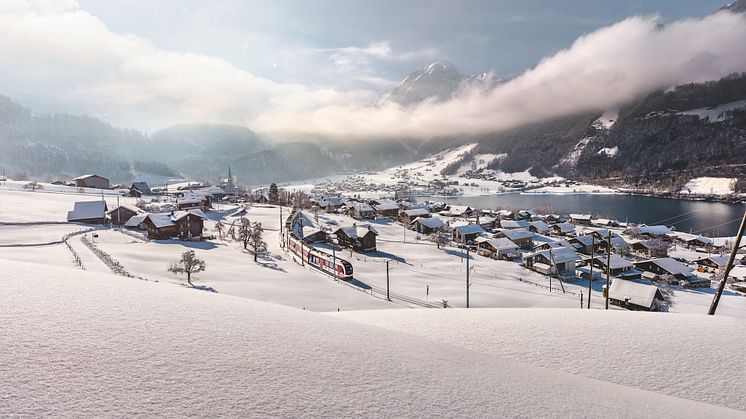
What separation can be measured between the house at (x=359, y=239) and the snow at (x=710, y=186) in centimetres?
15113

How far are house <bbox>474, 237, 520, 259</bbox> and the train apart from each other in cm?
2674

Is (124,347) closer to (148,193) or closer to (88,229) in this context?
(88,229)

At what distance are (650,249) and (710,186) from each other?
429 ft

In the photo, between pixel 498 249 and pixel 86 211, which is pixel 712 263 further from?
pixel 86 211

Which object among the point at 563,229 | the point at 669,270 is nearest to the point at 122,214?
the point at 669,270

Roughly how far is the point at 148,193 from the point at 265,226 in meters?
63.9

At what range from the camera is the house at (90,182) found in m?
105

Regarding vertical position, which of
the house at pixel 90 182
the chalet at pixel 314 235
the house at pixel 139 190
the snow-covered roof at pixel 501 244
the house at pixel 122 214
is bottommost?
the snow-covered roof at pixel 501 244

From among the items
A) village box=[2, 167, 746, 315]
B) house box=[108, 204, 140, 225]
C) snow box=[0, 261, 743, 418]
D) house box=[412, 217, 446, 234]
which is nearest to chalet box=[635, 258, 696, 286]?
village box=[2, 167, 746, 315]

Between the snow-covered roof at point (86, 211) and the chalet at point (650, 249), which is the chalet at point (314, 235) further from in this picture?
the chalet at point (650, 249)

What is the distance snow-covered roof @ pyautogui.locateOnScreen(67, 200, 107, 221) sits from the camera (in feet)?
163

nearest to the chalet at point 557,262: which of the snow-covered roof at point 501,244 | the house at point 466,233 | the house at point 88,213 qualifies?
the snow-covered roof at point 501,244

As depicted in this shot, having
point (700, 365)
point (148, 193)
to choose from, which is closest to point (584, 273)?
point (700, 365)

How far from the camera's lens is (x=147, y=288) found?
6.80 m
